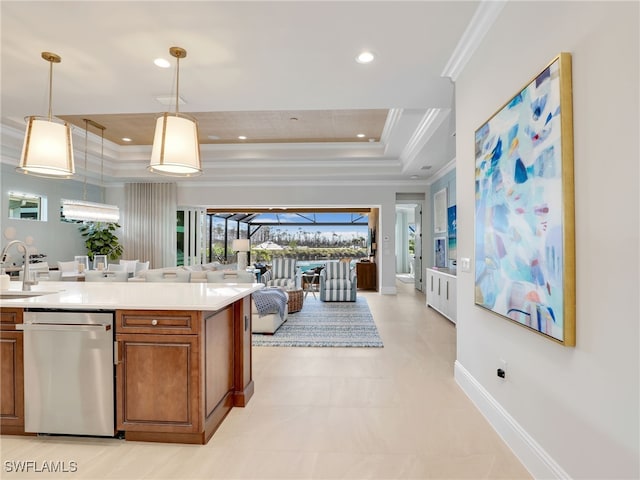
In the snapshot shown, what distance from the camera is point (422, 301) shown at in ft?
24.7

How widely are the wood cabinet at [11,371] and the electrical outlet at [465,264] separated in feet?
10.1

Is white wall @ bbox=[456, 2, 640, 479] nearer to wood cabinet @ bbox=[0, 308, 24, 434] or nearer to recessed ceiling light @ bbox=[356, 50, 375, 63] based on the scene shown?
recessed ceiling light @ bbox=[356, 50, 375, 63]

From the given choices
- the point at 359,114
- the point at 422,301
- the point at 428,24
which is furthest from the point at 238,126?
the point at 422,301

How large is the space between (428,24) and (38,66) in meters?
3.20

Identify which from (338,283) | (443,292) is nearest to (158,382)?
(443,292)

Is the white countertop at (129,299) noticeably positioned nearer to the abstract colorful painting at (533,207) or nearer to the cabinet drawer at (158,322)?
the cabinet drawer at (158,322)

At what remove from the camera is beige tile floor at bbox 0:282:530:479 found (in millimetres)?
1892

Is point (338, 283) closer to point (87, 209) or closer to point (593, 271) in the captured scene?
point (87, 209)

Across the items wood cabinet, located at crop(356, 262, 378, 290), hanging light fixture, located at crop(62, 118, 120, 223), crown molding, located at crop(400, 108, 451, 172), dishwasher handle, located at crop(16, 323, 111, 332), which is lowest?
wood cabinet, located at crop(356, 262, 378, 290)

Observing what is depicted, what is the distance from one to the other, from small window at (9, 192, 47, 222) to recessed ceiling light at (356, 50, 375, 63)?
6923mm

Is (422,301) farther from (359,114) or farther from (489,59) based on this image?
(489,59)

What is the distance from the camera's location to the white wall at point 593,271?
1.25 m

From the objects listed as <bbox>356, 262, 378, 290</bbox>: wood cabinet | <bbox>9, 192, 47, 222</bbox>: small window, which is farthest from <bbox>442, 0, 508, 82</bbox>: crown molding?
<bbox>9, 192, 47, 222</bbox>: small window

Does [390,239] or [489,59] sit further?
[390,239]
